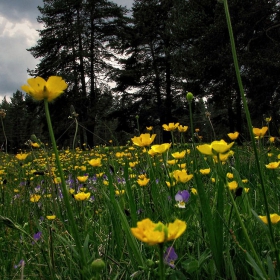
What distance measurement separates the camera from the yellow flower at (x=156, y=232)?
38cm

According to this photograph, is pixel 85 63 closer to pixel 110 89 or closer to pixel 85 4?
pixel 110 89

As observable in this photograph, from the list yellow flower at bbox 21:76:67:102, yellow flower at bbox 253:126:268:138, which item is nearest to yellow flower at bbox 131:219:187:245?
yellow flower at bbox 21:76:67:102

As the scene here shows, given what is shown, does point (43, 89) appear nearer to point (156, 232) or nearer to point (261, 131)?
point (156, 232)

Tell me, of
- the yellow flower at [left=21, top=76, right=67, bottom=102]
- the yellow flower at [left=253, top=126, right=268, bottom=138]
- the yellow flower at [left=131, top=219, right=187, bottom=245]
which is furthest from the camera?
the yellow flower at [left=253, top=126, right=268, bottom=138]

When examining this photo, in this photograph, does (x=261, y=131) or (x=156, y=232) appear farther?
(x=261, y=131)

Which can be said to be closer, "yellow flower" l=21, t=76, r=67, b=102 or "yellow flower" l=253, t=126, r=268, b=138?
"yellow flower" l=21, t=76, r=67, b=102

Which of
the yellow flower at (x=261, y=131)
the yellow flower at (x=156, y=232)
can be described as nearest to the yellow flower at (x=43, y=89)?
the yellow flower at (x=156, y=232)

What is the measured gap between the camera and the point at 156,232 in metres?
0.40

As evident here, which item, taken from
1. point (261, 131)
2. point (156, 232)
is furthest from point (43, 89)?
point (261, 131)

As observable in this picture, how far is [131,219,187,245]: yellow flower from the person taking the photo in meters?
0.38

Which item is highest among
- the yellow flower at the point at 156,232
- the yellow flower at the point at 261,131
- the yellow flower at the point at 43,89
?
the yellow flower at the point at 43,89

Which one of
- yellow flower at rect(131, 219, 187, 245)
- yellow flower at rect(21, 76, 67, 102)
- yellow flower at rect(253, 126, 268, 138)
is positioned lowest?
yellow flower at rect(131, 219, 187, 245)

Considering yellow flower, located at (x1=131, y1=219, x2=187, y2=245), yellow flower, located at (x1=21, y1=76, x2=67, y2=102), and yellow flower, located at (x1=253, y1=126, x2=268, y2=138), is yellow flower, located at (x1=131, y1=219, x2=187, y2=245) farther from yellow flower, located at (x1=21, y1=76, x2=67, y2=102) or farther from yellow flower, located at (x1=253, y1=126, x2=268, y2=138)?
yellow flower, located at (x1=253, y1=126, x2=268, y2=138)

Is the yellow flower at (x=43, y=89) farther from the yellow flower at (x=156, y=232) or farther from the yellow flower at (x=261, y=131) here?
the yellow flower at (x=261, y=131)
